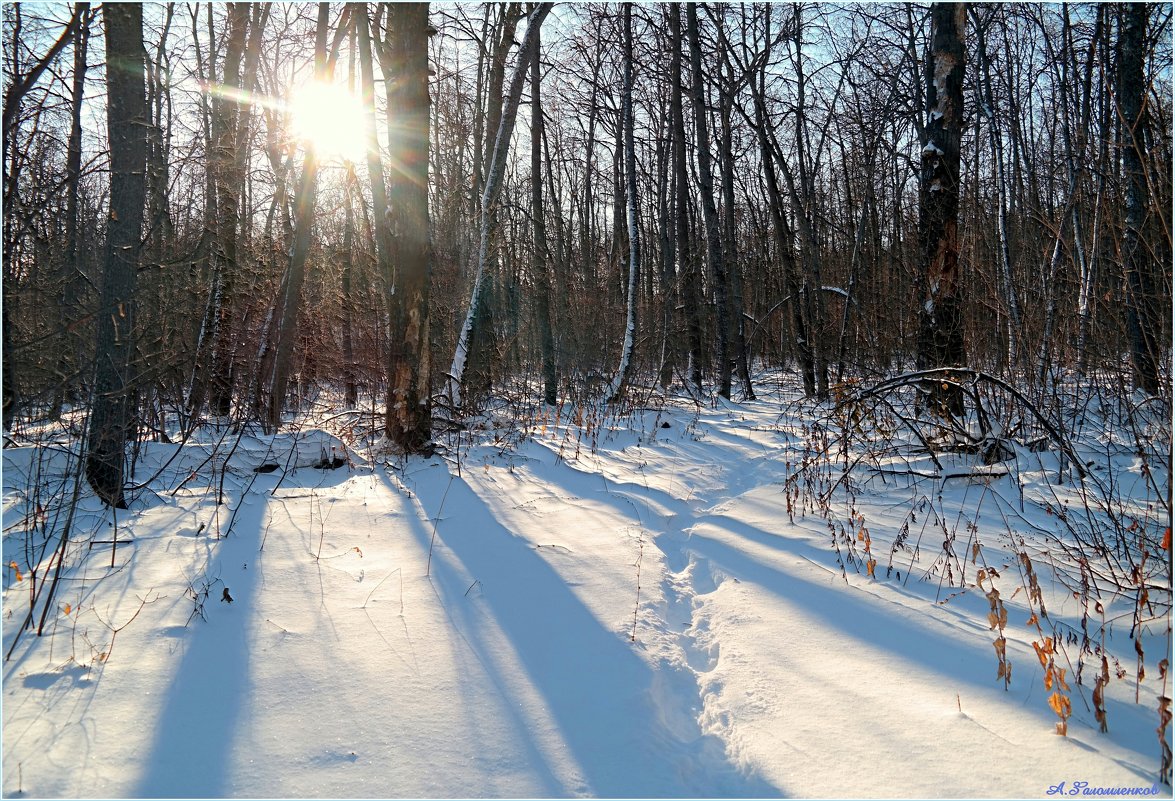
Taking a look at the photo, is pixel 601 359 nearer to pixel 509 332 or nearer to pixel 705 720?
pixel 509 332

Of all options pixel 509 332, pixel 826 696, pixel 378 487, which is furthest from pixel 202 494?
pixel 509 332

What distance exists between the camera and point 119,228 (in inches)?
171

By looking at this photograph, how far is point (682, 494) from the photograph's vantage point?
5250mm

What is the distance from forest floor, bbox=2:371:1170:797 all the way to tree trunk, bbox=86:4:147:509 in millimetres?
355

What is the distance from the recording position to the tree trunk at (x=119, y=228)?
14.0ft

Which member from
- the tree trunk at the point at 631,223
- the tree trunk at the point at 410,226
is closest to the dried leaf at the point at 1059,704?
the tree trunk at the point at 410,226

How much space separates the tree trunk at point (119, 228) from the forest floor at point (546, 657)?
0.35 metres

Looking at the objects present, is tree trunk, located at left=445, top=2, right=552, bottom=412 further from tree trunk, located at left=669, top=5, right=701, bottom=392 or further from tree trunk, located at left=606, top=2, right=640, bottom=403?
tree trunk, located at left=669, top=5, right=701, bottom=392

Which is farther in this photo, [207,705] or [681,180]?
[681,180]

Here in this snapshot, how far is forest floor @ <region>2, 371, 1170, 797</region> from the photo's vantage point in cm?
Answer: 176

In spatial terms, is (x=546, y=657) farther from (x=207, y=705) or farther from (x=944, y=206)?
(x=944, y=206)

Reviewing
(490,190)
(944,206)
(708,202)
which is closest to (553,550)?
(944,206)

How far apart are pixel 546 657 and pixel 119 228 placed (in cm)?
433
